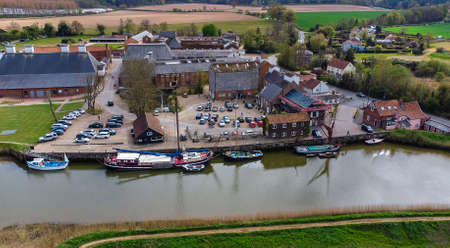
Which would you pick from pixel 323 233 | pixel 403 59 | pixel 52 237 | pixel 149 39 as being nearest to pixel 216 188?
pixel 323 233

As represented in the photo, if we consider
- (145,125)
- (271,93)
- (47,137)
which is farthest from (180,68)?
(47,137)

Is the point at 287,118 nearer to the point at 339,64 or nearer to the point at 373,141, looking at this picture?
the point at 373,141

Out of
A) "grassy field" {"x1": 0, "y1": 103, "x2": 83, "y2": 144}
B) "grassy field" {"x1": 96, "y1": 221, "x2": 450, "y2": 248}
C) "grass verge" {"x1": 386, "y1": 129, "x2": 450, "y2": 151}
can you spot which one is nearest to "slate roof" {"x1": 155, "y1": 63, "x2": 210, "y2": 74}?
"grassy field" {"x1": 0, "y1": 103, "x2": 83, "y2": 144}

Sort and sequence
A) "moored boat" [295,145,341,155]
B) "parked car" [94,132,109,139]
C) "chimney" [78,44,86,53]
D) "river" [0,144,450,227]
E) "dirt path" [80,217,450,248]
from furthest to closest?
1. "chimney" [78,44,86,53]
2. "parked car" [94,132,109,139]
3. "moored boat" [295,145,341,155]
4. "river" [0,144,450,227]
5. "dirt path" [80,217,450,248]

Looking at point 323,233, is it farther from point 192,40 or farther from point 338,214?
point 192,40

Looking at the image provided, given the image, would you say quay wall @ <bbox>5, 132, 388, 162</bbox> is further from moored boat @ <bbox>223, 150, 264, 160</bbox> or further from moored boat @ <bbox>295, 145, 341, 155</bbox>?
moored boat @ <bbox>295, 145, 341, 155</bbox>

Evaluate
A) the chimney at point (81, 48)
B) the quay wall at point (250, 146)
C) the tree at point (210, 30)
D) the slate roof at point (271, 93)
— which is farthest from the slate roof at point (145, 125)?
the tree at point (210, 30)
